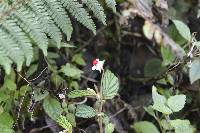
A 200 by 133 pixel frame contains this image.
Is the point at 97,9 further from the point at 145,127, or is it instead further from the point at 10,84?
the point at 145,127

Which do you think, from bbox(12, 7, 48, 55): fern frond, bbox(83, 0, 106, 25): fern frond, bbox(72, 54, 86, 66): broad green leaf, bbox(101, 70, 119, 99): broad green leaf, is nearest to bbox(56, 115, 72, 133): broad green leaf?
bbox(101, 70, 119, 99): broad green leaf

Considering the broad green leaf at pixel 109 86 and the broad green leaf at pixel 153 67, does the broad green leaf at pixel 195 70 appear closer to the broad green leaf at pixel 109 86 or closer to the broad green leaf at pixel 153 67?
the broad green leaf at pixel 153 67

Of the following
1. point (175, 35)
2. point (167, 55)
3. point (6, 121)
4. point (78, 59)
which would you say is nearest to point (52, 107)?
point (6, 121)

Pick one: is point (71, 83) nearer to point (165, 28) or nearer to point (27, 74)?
point (27, 74)

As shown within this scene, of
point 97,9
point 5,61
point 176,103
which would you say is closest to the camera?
point 5,61

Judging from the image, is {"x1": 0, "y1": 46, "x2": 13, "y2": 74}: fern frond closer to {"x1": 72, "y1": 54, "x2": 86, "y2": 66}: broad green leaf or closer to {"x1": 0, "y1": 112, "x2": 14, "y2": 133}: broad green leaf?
{"x1": 0, "y1": 112, "x2": 14, "y2": 133}: broad green leaf

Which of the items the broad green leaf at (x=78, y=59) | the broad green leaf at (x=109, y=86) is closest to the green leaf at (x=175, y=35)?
the broad green leaf at (x=78, y=59)

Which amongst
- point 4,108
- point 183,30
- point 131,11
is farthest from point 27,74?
point 183,30
